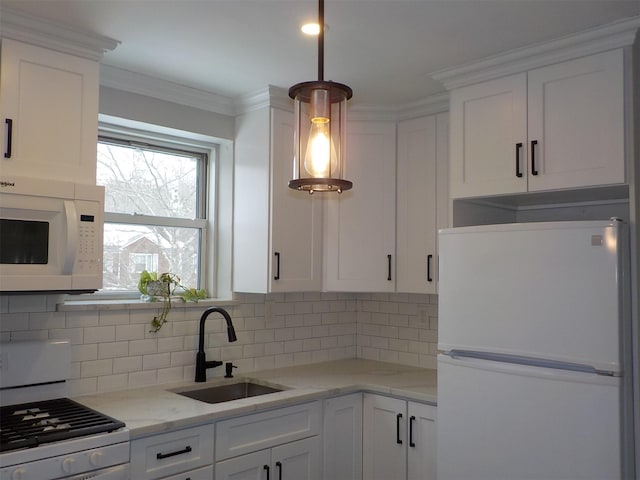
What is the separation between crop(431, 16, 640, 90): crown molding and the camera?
2305 mm

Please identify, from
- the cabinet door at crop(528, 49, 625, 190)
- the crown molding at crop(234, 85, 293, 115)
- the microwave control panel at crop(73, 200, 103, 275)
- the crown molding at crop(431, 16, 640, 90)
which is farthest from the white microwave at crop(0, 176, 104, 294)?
the cabinet door at crop(528, 49, 625, 190)

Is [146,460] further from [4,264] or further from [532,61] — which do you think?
[532,61]

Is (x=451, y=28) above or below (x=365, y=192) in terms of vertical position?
above

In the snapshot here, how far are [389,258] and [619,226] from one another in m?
1.45

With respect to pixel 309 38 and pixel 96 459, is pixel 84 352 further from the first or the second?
pixel 309 38

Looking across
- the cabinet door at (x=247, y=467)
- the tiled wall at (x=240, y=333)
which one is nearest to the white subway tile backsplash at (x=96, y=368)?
the tiled wall at (x=240, y=333)

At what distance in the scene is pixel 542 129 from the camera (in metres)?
2.55

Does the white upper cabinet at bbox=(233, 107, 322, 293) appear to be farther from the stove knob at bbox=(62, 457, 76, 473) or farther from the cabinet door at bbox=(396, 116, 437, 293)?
Result: the stove knob at bbox=(62, 457, 76, 473)

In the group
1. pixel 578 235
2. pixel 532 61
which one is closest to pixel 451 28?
pixel 532 61

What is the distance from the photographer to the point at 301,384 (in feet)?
10.1

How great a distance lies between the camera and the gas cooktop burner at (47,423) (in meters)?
2.01

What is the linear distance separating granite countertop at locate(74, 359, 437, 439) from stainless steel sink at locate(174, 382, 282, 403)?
3 centimetres

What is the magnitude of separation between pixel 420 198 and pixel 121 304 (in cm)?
172

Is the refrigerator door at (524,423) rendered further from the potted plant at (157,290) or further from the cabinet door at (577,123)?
the potted plant at (157,290)
